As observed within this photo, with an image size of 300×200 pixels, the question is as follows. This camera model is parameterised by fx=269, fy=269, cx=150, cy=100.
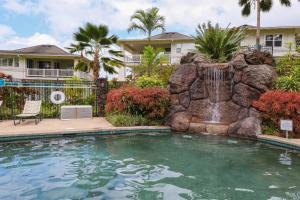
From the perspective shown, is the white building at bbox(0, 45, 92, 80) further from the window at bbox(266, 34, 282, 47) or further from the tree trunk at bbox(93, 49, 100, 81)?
the window at bbox(266, 34, 282, 47)

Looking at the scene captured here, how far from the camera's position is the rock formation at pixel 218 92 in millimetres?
10719

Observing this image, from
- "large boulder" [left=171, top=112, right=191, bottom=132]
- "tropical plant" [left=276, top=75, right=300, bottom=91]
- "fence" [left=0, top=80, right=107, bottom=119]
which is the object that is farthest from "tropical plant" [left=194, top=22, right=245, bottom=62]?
"fence" [left=0, top=80, right=107, bottom=119]

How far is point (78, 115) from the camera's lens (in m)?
13.2

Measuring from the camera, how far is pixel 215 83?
39.2ft

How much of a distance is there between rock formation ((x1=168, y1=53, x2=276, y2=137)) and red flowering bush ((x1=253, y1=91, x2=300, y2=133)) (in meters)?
0.58

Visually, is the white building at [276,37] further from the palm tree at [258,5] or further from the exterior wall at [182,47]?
the exterior wall at [182,47]

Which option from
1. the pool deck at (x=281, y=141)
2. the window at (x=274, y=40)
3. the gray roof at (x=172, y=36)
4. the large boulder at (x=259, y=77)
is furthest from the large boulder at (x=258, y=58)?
the gray roof at (x=172, y=36)

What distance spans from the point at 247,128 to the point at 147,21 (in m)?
19.5

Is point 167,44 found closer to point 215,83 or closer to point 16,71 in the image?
point 16,71

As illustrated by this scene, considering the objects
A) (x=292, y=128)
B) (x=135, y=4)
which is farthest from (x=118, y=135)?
(x=135, y=4)

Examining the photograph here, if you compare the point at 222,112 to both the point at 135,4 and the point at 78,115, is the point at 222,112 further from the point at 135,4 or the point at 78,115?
the point at 135,4

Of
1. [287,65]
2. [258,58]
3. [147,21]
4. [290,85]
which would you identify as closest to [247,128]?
[290,85]

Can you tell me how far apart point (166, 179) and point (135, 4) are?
25.9 m

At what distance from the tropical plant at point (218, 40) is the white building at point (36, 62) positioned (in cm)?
1945
